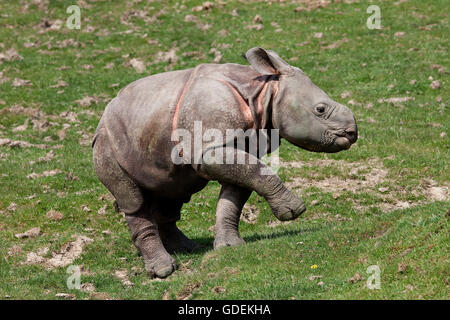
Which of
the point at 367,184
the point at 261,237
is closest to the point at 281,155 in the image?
the point at 367,184

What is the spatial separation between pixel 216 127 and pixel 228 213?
1.25 m

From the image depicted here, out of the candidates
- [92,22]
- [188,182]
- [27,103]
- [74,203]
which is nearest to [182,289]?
[188,182]

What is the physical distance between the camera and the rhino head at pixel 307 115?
9625 mm

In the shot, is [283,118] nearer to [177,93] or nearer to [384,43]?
[177,93]

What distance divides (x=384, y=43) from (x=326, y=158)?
6642 mm

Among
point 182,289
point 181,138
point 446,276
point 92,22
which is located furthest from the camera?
point 92,22

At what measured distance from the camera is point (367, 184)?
47.9 feet

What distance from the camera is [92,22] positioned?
2494 centimetres

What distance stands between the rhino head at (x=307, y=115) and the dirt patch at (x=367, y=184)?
414 cm

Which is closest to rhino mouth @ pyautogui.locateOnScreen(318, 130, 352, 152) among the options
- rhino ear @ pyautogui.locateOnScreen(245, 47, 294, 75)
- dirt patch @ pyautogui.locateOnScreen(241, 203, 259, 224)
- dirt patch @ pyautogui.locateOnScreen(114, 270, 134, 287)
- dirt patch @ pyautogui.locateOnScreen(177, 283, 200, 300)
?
rhino ear @ pyautogui.locateOnScreen(245, 47, 294, 75)

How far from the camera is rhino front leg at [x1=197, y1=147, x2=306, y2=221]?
372 inches
